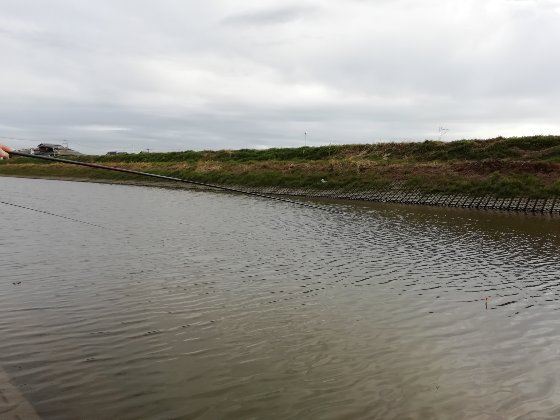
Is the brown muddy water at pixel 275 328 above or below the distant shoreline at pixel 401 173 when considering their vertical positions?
below

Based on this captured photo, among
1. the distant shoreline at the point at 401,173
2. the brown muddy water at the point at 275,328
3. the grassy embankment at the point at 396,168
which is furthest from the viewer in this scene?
the grassy embankment at the point at 396,168

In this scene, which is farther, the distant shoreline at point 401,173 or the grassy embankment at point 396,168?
the grassy embankment at point 396,168

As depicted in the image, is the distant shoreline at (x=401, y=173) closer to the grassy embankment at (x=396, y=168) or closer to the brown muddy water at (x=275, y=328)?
the grassy embankment at (x=396, y=168)

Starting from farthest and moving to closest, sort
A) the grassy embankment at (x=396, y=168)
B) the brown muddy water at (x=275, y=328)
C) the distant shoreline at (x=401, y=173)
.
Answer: the grassy embankment at (x=396, y=168) → the distant shoreline at (x=401, y=173) → the brown muddy water at (x=275, y=328)

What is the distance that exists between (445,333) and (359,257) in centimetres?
721

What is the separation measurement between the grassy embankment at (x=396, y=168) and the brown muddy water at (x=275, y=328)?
74.0 feet

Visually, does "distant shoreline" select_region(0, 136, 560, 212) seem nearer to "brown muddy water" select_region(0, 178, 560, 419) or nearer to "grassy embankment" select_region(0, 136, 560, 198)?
"grassy embankment" select_region(0, 136, 560, 198)

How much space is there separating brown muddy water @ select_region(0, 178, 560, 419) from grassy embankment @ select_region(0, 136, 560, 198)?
74.0 feet

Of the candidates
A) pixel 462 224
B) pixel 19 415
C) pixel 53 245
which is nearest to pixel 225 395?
→ pixel 19 415

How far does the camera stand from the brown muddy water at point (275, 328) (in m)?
6.27

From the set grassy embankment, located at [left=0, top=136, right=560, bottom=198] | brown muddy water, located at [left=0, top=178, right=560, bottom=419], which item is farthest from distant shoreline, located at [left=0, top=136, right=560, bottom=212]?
brown muddy water, located at [left=0, top=178, right=560, bottom=419]

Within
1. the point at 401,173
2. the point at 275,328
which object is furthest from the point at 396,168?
the point at 275,328

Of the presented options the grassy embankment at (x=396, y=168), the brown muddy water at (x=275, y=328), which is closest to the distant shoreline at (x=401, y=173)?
the grassy embankment at (x=396, y=168)

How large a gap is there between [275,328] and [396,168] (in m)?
41.7
